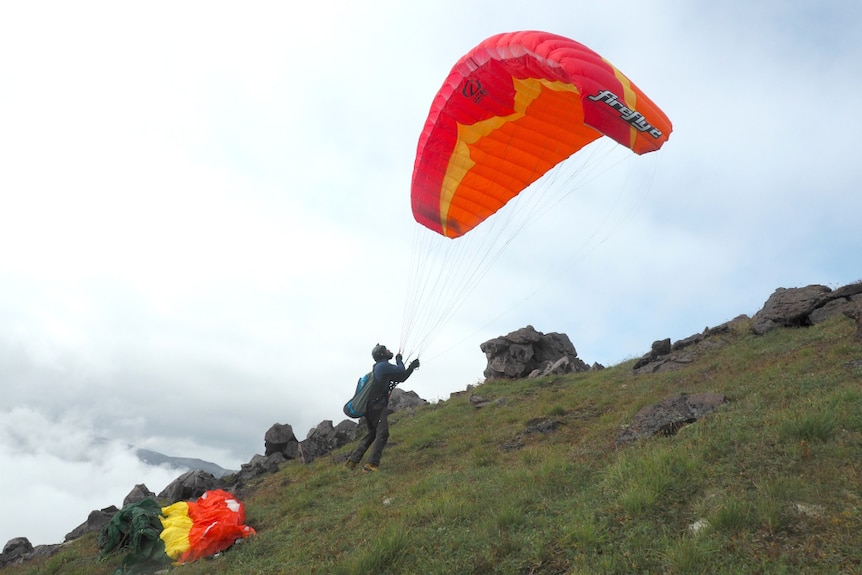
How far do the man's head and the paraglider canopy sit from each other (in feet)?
12.1

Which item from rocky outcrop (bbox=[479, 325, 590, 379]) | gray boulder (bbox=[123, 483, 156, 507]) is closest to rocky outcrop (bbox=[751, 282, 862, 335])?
rocky outcrop (bbox=[479, 325, 590, 379])

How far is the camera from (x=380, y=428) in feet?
36.8

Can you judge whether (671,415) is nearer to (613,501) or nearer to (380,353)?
(613,501)

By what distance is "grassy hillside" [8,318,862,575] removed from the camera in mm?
4633

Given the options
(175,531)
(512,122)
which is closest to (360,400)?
(175,531)

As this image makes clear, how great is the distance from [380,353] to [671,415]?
229 inches

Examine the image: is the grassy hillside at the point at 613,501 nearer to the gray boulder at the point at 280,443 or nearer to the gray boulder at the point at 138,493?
→ the gray boulder at the point at 138,493

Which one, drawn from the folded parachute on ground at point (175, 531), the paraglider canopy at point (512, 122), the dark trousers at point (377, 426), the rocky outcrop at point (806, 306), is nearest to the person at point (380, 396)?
the dark trousers at point (377, 426)

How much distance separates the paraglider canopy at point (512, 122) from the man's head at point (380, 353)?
3.70 m

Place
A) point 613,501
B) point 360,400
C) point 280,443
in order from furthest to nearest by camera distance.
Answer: point 280,443, point 360,400, point 613,501

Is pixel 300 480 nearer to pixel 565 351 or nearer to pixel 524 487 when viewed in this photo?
pixel 524 487

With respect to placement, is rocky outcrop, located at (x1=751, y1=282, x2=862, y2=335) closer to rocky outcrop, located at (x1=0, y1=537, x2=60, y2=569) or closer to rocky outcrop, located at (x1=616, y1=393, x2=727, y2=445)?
rocky outcrop, located at (x1=616, y1=393, x2=727, y2=445)

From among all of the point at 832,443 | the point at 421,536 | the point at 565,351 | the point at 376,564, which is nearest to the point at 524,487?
the point at 421,536

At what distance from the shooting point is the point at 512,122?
475 inches
